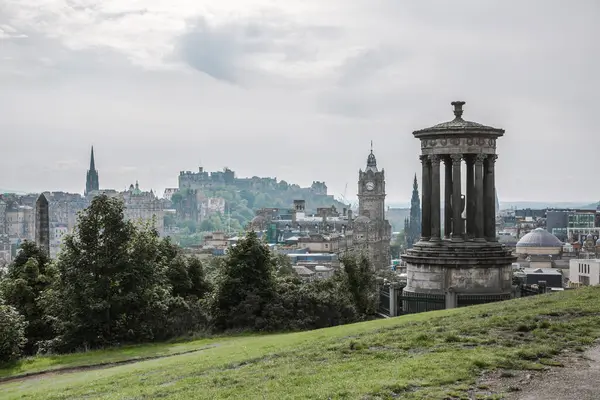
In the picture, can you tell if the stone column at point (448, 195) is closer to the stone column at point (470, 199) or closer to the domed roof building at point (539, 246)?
the stone column at point (470, 199)

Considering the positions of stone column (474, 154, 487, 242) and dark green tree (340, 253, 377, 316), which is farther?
dark green tree (340, 253, 377, 316)

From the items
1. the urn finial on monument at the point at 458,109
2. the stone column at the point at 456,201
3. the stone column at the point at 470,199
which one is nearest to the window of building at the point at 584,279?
the stone column at the point at 470,199

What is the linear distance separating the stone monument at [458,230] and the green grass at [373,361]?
5.40 meters

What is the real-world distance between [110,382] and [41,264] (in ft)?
58.1

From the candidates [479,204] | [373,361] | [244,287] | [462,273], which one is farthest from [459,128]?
[373,361]

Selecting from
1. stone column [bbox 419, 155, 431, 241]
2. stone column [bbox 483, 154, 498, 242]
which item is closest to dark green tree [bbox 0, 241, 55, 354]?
stone column [bbox 419, 155, 431, 241]

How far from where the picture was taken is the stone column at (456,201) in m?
25.7

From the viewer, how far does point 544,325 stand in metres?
15.0

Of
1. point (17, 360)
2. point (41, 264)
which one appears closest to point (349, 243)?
point (41, 264)

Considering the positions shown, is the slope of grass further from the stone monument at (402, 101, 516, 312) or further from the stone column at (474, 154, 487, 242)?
the stone column at (474, 154, 487, 242)

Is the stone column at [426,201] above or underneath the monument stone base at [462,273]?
above

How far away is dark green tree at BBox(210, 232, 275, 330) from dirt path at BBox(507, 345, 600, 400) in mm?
14658

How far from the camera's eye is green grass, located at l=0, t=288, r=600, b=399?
1174cm

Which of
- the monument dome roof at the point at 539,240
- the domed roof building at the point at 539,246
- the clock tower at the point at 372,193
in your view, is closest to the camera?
the domed roof building at the point at 539,246
